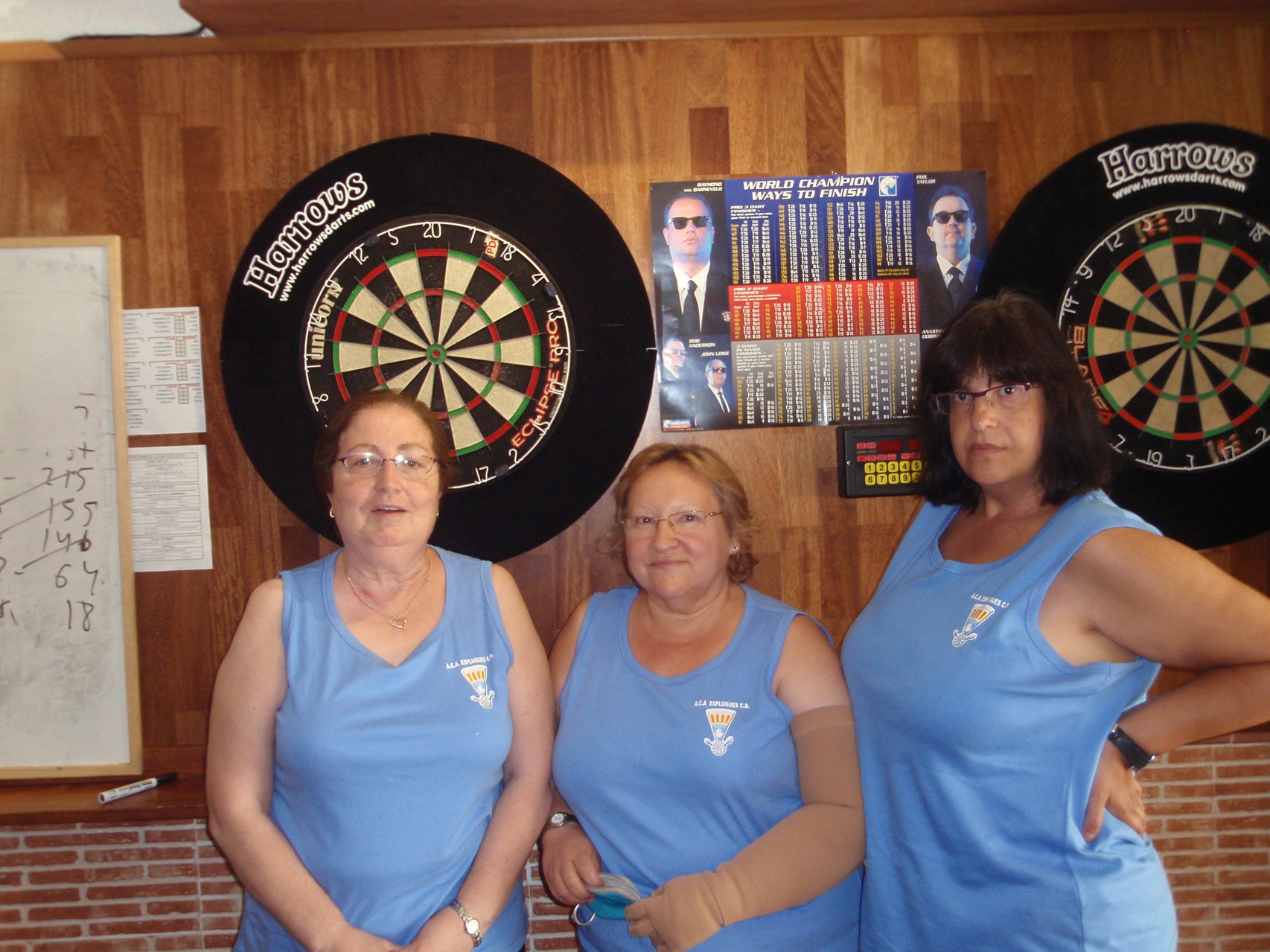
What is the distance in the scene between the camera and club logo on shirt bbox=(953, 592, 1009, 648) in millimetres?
1382

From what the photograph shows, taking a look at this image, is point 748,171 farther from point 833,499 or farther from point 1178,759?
point 1178,759

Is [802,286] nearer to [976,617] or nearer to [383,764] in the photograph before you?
[976,617]

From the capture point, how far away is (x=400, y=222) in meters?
2.18

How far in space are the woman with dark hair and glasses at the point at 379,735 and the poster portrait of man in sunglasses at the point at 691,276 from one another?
0.88 metres

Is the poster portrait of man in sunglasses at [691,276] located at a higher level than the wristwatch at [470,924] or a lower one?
higher

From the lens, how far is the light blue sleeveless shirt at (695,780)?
5.02ft

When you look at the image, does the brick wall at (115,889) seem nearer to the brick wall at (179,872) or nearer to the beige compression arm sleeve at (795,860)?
the brick wall at (179,872)

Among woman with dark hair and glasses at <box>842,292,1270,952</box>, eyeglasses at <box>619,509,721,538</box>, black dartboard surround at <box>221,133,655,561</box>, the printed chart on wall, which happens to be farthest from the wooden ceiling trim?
eyeglasses at <box>619,509,721,538</box>

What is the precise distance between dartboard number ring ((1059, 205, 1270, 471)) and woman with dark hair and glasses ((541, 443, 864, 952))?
4.22 ft

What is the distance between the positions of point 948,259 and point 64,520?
2.65 metres

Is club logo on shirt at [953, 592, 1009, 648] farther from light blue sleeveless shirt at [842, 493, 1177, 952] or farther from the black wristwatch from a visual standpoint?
the black wristwatch

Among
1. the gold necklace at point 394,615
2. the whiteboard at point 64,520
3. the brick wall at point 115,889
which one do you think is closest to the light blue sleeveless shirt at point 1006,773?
the gold necklace at point 394,615

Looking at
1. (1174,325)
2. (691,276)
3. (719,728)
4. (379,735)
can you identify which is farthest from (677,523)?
(1174,325)

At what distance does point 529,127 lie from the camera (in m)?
2.23
